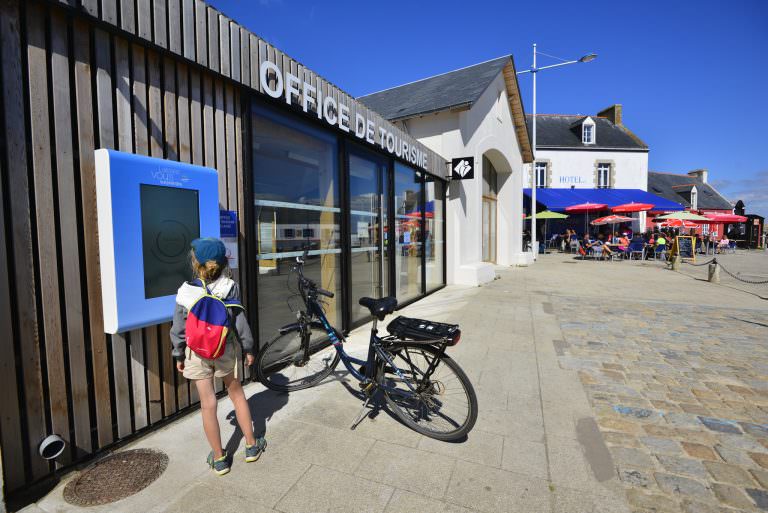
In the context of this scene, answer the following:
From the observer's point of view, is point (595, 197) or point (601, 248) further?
point (595, 197)

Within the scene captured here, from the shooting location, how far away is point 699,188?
42312mm

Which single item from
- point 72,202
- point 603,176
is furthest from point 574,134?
point 72,202

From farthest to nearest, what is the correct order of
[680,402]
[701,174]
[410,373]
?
[701,174] → [680,402] → [410,373]

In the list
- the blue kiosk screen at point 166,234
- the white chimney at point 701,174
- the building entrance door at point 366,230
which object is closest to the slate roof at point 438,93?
the building entrance door at point 366,230

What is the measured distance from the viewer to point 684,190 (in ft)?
131

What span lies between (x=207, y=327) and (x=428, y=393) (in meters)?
1.67

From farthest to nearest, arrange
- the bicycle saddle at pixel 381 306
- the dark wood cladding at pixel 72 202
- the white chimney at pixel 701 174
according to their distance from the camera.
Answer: the white chimney at pixel 701 174
the bicycle saddle at pixel 381 306
the dark wood cladding at pixel 72 202

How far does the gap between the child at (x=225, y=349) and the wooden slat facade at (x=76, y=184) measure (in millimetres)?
658

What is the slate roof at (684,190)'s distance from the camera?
129 feet

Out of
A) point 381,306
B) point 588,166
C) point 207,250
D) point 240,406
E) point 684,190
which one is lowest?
point 240,406

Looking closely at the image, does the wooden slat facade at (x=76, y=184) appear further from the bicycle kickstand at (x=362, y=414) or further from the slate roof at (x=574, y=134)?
the slate roof at (x=574, y=134)

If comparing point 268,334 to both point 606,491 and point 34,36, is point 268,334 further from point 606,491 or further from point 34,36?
point 606,491

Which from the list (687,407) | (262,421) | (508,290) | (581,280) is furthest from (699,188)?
(262,421)

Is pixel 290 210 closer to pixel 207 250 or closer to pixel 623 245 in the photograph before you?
pixel 207 250
